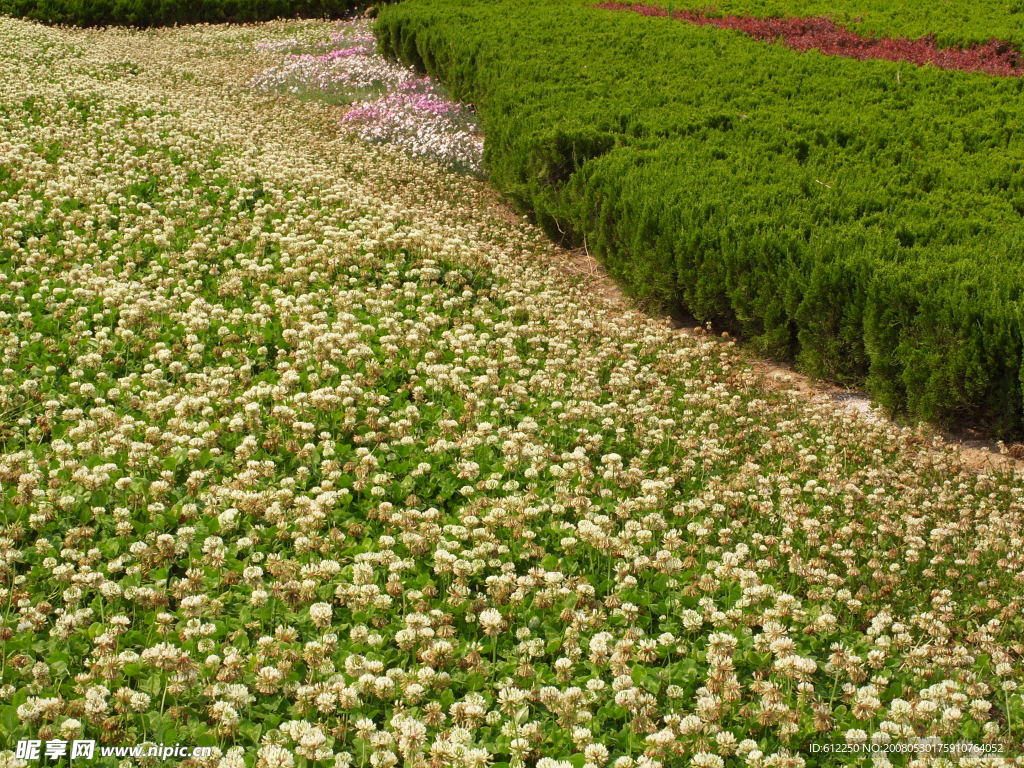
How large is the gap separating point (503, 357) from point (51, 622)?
3.78m

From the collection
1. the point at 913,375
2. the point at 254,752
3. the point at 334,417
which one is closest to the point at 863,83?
the point at 913,375

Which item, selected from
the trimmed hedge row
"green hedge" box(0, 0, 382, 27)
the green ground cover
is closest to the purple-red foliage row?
the trimmed hedge row

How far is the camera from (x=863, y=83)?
11.5 meters

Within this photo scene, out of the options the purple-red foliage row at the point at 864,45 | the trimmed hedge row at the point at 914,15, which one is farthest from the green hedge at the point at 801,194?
the trimmed hedge row at the point at 914,15

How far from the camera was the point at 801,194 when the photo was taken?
8484 mm

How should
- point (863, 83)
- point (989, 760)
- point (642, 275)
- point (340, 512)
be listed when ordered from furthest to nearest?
point (863, 83), point (642, 275), point (340, 512), point (989, 760)

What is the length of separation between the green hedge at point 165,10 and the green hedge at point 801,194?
14907mm

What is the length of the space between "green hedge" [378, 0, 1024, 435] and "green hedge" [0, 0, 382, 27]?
48.9 ft

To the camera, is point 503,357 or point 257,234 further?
point 257,234

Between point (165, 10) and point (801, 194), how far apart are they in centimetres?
2200

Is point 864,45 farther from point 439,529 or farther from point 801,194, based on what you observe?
point 439,529

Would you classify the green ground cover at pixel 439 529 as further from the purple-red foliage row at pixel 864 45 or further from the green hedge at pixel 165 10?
the green hedge at pixel 165 10

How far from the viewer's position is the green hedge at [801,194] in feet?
22.4

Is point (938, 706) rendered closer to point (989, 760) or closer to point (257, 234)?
point (989, 760)
